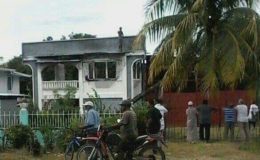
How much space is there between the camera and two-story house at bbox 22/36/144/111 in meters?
34.0

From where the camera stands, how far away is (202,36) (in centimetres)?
1805

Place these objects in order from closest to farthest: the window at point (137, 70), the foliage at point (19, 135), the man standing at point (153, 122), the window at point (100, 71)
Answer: the man standing at point (153, 122) < the foliage at point (19, 135) < the window at point (137, 70) < the window at point (100, 71)

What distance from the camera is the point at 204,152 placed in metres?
15.7

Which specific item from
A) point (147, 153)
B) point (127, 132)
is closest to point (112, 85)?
point (147, 153)

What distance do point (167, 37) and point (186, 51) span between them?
930mm

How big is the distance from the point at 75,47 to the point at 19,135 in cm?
1986

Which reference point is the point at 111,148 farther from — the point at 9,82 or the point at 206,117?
the point at 9,82

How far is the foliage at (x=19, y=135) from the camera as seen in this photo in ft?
51.5

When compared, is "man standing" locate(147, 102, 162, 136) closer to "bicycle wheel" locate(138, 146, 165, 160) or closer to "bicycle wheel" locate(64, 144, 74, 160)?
"bicycle wheel" locate(138, 146, 165, 160)

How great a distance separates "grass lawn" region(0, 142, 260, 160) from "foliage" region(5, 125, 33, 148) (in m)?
0.29

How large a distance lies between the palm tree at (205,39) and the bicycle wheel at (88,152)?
5933mm

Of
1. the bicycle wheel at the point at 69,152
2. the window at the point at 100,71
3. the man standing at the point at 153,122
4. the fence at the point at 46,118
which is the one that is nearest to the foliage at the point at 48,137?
the fence at the point at 46,118

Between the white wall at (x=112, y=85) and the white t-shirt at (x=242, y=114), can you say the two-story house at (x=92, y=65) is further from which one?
the white t-shirt at (x=242, y=114)

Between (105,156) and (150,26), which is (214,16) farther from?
(105,156)
